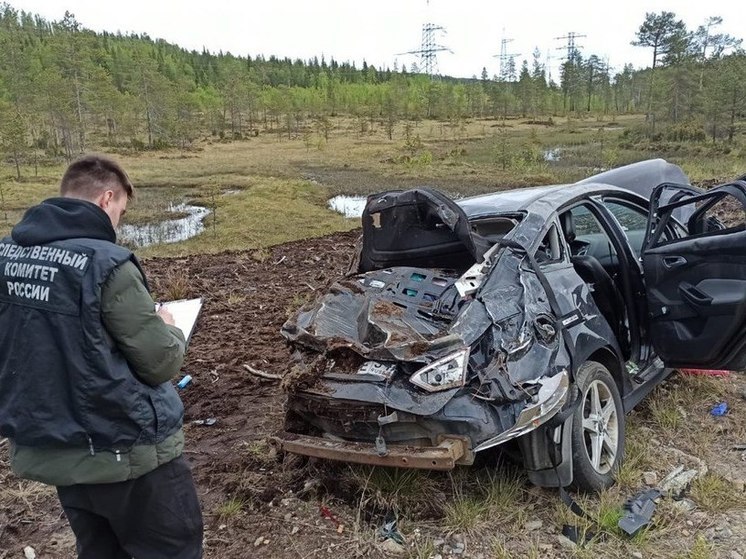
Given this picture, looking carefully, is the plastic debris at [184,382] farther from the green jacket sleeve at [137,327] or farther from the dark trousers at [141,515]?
the green jacket sleeve at [137,327]

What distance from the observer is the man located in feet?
6.37

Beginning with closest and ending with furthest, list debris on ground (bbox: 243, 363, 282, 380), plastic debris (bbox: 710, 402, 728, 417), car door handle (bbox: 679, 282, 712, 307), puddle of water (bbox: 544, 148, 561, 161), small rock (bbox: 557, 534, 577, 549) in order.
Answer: small rock (bbox: 557, 534, 577, 549) → car door handle (bbox: 679, 282, 712, 307) → plastic debris (bbox: 710, 402, 728, 417) → debris on ground (bbox: 243, 363, 282, 380) → puddle of water (bbox: 544, 148, 561, 161)

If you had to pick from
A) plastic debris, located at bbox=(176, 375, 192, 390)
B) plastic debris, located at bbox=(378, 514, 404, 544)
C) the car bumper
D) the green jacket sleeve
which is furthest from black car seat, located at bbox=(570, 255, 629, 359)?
plastic debris, located at bbox=(176, 375, 192, 390)

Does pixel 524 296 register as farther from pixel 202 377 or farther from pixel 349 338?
pixel 202 377

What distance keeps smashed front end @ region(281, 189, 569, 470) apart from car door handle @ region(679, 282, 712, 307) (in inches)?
43.1

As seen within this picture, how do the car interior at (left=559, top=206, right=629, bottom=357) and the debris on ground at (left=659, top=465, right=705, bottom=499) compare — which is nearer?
the debris on ground at (left=659, top=465, right=705, bottom=499)

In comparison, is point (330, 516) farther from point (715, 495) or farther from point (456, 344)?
point (715, 495)

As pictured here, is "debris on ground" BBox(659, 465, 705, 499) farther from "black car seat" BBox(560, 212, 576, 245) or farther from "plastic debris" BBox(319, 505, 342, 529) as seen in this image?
"plastic debris" BBox(319, 505, 342, 529)

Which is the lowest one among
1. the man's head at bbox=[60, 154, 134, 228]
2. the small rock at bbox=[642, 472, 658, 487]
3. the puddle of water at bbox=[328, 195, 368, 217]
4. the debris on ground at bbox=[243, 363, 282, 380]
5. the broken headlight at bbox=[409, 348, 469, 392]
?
the small rock at bbox=[642, 472, 658, 487]

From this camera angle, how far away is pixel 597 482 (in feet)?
10.9

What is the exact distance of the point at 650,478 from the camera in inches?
141

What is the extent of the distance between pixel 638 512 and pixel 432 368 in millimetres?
1402

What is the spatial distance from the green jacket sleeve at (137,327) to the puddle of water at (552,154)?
30.0m

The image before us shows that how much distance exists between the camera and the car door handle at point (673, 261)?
3752 millimetres
